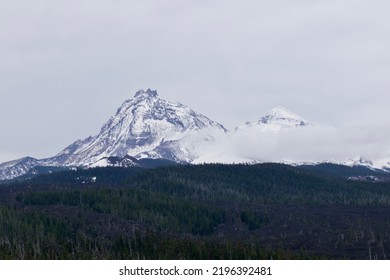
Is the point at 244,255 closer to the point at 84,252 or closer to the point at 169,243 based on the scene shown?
the point at 169,243

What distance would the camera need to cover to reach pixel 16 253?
17775cm

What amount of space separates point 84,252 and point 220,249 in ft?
121

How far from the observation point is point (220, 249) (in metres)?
190
